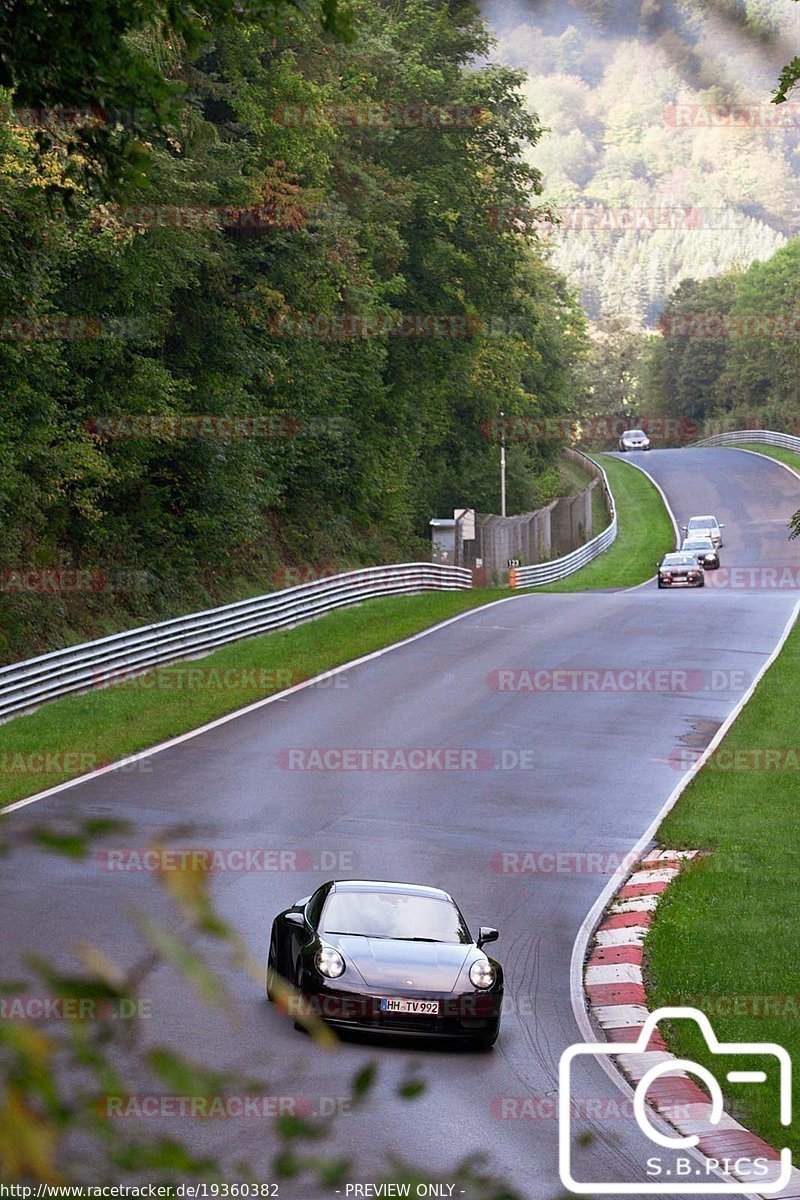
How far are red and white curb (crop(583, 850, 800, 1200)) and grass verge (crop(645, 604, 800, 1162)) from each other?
0.52ft

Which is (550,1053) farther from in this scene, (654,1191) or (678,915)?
(678,915)

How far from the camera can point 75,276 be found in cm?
3322

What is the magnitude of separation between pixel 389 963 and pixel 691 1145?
12.0ft

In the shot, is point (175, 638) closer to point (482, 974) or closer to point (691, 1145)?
point (482, 974)

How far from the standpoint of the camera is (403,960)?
12.5m

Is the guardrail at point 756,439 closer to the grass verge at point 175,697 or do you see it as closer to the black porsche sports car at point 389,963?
the grass verge at point 175,697

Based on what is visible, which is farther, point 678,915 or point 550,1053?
point 678,915

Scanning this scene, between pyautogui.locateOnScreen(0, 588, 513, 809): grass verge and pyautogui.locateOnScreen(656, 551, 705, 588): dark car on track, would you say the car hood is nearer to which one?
pyautogui.locateOnScreen(0, 588, 513, 809): grass verge

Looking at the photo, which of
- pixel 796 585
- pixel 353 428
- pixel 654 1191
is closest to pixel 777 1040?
pixel 654 1191

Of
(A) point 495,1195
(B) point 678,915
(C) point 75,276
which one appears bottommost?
(B) point 678,915

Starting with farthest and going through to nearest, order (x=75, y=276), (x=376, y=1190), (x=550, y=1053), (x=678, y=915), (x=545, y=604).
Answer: (x=545, y=604), (x=75, y=276), (x=678, y=915), (x=550, y=1053), (x=376, y=1190)

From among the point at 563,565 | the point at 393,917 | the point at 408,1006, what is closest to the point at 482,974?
the point at 408,1006

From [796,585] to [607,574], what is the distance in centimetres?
1033

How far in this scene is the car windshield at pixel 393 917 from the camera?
510 inches
